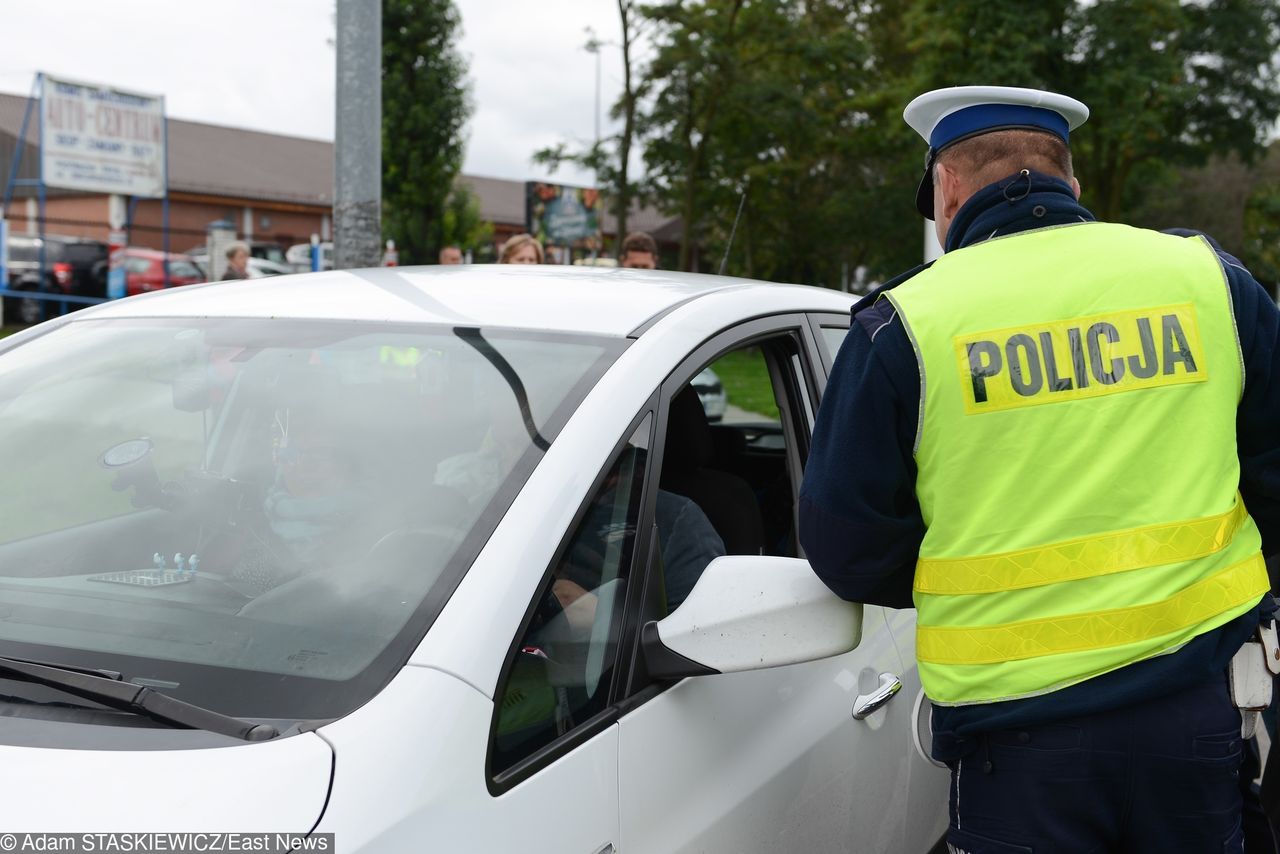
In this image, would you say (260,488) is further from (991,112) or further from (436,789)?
(991,112)

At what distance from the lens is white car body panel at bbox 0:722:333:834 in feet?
4.32

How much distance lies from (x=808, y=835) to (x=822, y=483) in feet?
2.16

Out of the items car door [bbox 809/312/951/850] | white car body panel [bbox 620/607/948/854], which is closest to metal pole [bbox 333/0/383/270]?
car door [bbox 809/312/951/850]

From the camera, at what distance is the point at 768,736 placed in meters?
2.05

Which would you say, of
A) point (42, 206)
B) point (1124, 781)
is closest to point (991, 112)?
point (1124, 781)

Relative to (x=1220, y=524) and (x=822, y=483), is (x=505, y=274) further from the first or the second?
(x=1220, y=524)

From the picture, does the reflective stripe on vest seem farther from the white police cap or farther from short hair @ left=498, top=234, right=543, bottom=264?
short hair @ left=498, top=234, right=543, bottom=264

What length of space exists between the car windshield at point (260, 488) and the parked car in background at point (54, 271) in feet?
67.7

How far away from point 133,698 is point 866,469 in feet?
3.49

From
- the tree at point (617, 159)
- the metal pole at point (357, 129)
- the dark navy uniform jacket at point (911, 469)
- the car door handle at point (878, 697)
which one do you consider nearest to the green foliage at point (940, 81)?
the tree at point (617, 159)

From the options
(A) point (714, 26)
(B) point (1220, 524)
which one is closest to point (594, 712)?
(B) point (1220, 524)

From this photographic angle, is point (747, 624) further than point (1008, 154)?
No

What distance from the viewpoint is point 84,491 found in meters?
2.14

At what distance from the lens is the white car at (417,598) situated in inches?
57.2
